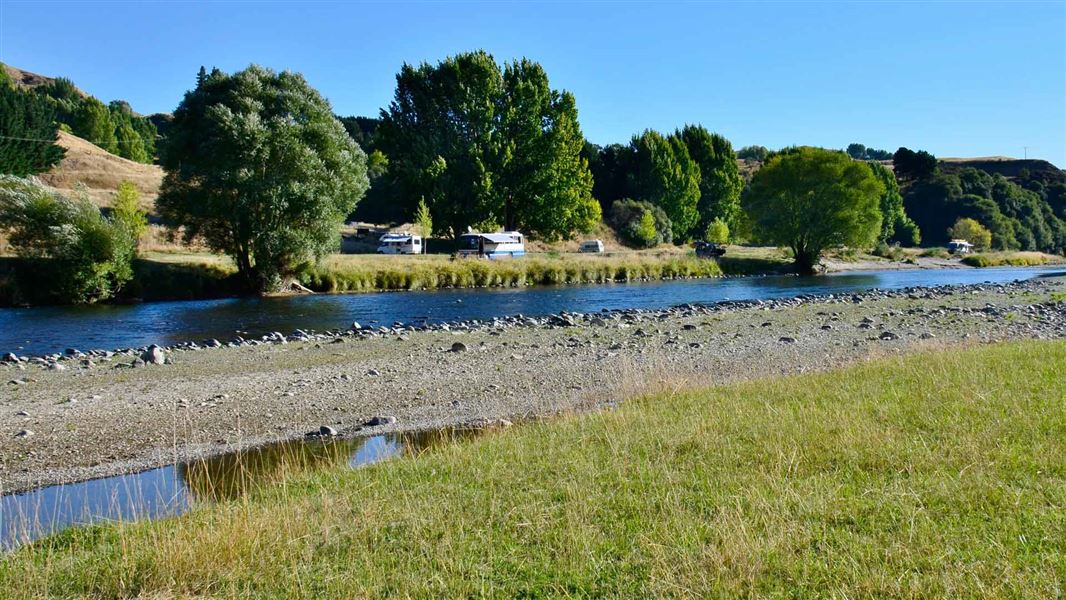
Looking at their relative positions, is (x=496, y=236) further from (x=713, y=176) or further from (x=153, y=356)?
(x=713, y=176)

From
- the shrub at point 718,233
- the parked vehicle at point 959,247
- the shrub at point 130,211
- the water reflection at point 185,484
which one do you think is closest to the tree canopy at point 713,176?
the shrub at point 718,233

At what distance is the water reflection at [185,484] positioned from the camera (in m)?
7.84

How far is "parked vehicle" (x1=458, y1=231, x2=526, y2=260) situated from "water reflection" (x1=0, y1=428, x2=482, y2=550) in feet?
185

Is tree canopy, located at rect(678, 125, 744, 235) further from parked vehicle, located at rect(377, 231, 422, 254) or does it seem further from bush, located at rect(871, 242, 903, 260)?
parked vehicle, located at rect(377, 231, 422, 254)

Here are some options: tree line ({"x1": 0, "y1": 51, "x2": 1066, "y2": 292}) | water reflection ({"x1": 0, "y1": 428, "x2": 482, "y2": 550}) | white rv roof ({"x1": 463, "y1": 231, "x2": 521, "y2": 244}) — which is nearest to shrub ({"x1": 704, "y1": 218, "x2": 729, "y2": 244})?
tree line ({"x1": 0, "y1": 51, "x2": 1066, "y2": 292})

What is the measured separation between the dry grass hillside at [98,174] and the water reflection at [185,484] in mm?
70213

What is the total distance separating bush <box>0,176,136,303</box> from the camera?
117 ft

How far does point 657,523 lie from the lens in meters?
5.84

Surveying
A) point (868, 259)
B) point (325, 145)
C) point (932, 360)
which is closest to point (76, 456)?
point (932, 360)

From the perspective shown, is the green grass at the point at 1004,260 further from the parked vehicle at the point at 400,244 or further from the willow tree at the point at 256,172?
the willow tree at the point at 256,172

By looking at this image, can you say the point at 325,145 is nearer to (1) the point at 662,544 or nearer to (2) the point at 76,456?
(2) the point at 76,456

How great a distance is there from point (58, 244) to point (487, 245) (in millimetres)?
38819

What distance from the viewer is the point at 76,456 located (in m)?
10.5

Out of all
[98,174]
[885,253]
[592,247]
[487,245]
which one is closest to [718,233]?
[885,253]
